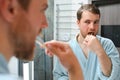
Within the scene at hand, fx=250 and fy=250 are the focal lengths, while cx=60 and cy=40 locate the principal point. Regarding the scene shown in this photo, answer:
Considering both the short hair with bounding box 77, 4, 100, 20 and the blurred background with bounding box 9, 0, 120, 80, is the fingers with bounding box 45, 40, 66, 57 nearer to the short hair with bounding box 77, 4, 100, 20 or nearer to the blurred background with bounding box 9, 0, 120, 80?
the short hair with bounding box 77, 4, 100, 20

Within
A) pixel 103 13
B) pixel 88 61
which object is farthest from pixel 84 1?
pixel 88 61

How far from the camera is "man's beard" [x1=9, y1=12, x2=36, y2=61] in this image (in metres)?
0.50

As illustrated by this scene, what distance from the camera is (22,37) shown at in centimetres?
52

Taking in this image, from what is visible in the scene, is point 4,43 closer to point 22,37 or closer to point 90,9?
point 22,37

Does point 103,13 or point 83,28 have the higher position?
point 103,13

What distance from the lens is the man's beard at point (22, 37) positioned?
496 mm

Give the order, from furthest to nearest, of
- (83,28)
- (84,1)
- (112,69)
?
1. (84,1)
2. (83,28)
3. (112,69)

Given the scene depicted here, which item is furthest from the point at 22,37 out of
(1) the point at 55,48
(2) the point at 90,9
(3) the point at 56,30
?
(3) the point at 56,30

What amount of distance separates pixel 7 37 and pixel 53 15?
1.67 meters

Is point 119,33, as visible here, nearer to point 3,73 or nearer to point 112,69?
point 112,69

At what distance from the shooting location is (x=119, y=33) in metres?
1.91

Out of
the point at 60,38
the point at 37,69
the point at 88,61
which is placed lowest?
the point at 37,69

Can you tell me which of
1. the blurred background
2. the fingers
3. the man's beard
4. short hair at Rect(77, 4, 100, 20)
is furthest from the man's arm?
the blurred background

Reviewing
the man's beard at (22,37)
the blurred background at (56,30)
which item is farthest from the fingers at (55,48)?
the blurred background at (56,30)
